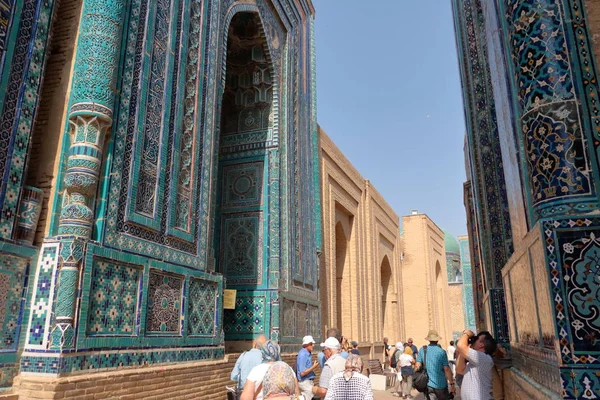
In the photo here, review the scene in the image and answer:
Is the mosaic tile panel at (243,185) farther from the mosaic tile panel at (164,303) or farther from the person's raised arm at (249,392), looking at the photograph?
the person's raised arm at (249,392)

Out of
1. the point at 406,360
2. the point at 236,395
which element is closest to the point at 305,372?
the point at 236,395

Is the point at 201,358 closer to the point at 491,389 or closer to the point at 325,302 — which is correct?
the point at 491,389

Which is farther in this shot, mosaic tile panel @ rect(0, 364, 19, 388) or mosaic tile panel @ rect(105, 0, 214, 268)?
mosaic tile panel @ rect(105, 0, 214, 268)

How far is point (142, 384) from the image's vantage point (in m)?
4.93

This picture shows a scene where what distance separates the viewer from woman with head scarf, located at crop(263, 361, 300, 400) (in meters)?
2.83

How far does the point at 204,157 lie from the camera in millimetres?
6836

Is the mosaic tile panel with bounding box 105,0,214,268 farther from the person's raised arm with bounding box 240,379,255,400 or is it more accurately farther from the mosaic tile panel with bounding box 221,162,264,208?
the mosaic tile panel with bounding box 221,162,264,208

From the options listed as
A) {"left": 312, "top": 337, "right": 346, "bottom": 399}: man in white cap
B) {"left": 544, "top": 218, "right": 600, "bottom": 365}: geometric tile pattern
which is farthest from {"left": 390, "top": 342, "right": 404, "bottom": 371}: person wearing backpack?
{"left": 544, "top": 218, "right": 600, "bottom": 365}: geometric tile pattern

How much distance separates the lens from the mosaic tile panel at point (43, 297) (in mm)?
4098

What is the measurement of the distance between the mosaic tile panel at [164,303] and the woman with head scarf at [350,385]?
9.53ft

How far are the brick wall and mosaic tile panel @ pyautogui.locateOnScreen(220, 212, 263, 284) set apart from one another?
210 centimetres

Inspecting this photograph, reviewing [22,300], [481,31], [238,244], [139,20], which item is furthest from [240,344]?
[481,31]

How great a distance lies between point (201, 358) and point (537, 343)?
476 centimetres

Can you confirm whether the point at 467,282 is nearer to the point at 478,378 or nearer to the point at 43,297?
the point at 478,378
